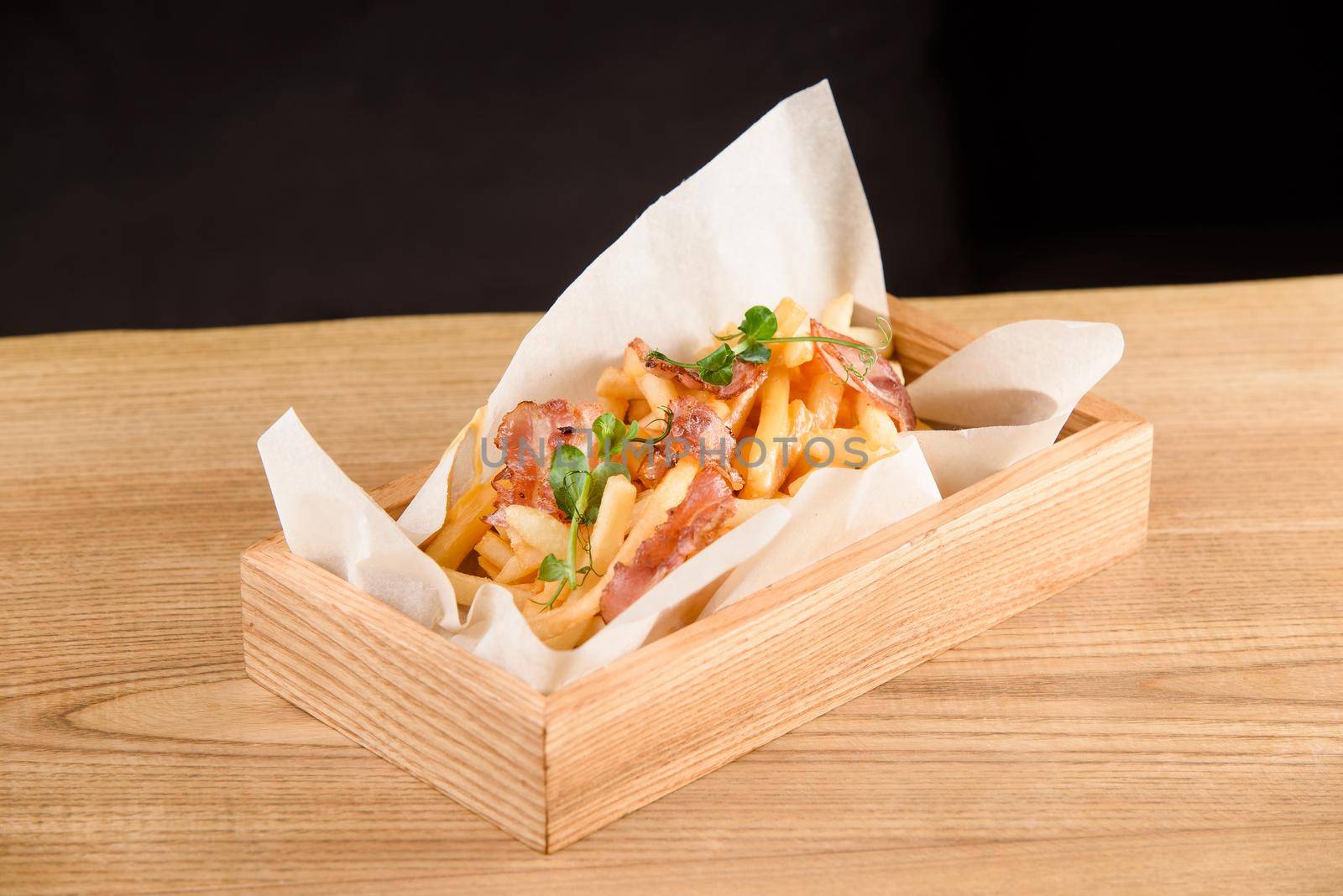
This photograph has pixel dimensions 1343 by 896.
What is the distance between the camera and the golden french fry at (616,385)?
1796mm

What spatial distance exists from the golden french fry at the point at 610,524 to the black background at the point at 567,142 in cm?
216

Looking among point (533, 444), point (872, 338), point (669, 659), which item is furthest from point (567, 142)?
point (669, 659)

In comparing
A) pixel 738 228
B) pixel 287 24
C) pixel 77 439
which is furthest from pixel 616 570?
pixel 287 24

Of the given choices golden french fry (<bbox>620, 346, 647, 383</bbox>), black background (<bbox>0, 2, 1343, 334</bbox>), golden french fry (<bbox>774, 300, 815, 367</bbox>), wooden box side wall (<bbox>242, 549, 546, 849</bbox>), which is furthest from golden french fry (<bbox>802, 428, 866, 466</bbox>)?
black background (<bbox>0, 2, 1343, 334</bbox>)

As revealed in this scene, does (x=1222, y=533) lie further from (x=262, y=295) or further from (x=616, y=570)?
(x=262, y=295)

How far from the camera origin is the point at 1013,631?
176 centimetres

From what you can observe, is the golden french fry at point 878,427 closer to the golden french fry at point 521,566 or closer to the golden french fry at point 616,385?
the golden french fry at point 616,385

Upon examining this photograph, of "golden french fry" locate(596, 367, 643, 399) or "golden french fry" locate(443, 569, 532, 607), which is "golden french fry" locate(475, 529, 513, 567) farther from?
"golden french fry" locate(596, 367, 643, 399)

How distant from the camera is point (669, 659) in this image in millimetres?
1416

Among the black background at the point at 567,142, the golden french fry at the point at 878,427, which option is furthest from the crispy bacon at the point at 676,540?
the black background at the point at 567,142

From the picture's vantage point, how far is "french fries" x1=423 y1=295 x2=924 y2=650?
1.55m

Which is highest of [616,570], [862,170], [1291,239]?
[616,570]

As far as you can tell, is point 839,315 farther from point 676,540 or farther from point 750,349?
point 676,540

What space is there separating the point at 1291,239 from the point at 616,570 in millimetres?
2983
